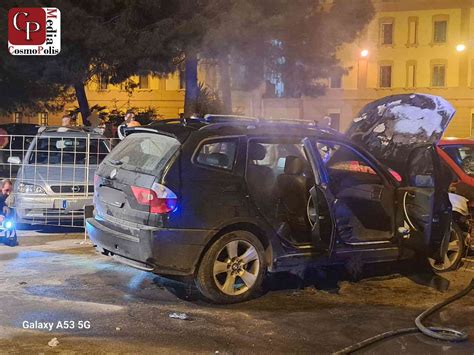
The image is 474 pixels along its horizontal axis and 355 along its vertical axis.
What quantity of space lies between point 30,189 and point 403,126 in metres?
5.25

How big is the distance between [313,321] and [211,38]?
10681mm

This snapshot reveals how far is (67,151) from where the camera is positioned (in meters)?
8.67

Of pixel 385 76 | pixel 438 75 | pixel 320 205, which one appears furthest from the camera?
pixel 385 76

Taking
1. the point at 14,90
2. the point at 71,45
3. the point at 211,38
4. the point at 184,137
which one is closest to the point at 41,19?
the point at 71,45

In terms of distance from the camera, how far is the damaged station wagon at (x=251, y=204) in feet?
15.9

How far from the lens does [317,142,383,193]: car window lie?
585 centimetres

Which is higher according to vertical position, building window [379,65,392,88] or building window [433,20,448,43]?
building window [433,20,448,43]

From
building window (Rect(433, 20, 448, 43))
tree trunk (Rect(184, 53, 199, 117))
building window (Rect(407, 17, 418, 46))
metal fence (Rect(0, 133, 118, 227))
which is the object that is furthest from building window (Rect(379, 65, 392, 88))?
metal fence (Rect(0, 133, 118, 227))

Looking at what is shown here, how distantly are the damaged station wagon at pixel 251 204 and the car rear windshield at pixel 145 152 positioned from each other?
1 cm

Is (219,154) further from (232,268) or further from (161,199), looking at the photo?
(232,268)

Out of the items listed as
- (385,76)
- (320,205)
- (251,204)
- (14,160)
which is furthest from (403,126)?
(385,76)

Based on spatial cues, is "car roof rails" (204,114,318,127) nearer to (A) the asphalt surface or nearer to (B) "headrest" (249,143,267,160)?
(B) "headrest" (249,143,267,160)

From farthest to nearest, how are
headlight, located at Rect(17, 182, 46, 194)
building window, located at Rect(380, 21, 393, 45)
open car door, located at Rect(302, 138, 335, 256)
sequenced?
building window, located at Rect(380, 21, 393, 45) < headlight, located at Rect(17, 182, 46, 194) < open car door, located at Rect(302, 138, 335, 256)

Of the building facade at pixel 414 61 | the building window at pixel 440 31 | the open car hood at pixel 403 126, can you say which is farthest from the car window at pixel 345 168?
the building window at pixel 440 31
